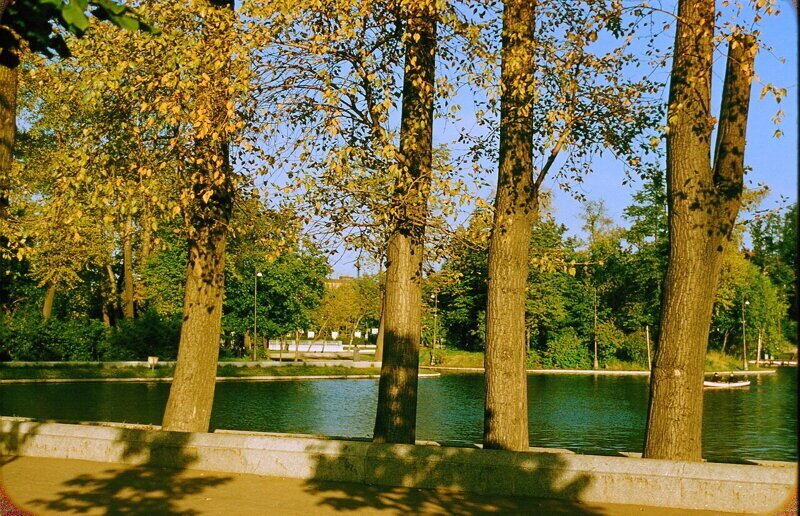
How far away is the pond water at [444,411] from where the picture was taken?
23.7 metres

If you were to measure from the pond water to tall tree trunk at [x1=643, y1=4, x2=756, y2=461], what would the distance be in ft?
25.2

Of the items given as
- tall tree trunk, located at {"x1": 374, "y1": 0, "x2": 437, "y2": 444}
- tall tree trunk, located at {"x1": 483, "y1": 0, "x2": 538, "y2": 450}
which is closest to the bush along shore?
tall tree trunk, located at {"x1": 374, "y1": 0, "x2": 437, "y2": 444}

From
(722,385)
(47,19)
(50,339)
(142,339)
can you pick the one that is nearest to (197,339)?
(47,19)

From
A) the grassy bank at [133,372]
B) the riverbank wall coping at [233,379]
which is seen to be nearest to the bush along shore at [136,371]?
the grassy bank at [133,372]

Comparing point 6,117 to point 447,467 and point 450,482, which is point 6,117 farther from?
point 450,482

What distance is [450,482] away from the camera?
904cm

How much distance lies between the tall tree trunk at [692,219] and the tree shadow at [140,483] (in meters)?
5.32

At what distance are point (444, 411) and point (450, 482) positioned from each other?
2177 cm

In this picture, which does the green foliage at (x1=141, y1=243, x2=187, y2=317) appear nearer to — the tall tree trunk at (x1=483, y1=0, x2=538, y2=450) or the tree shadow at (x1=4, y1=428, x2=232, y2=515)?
the tree shadow at (x1=4, y1=428, x2=232, y2=515)

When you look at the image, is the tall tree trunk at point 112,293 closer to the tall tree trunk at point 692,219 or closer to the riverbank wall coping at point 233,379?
the riverbank wall coping at point 233,379

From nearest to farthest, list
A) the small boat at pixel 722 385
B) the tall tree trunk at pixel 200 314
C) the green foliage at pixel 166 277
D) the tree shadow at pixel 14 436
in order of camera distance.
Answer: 1. the tree shadow at pixel 14 436
2. the tall tree trunk at pixel 200 314
3. the small boat at pixel 722 385
4. the green foliage at pixel 166 277

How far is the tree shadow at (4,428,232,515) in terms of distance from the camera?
825 cm

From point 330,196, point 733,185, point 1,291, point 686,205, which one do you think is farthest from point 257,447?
point 1,291

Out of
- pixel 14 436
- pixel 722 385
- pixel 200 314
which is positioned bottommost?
pixel 722 385
